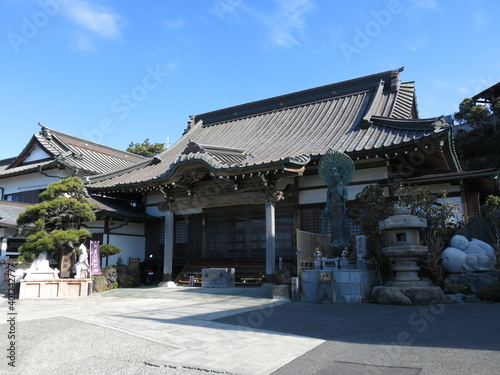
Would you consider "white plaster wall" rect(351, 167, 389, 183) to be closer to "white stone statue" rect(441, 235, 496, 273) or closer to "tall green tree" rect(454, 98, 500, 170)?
"white stone statue" rect(441, 235, 496, 273)

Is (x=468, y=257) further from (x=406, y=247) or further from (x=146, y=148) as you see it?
(x=146, y=148)

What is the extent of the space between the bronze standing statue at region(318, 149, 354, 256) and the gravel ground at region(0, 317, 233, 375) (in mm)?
6329

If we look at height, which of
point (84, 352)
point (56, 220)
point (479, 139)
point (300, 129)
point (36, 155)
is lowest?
point (84, 352)

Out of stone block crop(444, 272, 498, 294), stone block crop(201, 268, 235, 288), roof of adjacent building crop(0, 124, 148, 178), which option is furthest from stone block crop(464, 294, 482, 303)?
roof of adjacent building crop(0, 124, 148, 178)

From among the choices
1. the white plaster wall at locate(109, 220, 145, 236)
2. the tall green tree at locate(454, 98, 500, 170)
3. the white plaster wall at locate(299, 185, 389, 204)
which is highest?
the tall green tree at locate(454, 98, 500, 170)

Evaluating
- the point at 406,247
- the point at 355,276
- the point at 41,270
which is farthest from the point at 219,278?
the point at 406,247

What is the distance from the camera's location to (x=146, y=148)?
1485 inches

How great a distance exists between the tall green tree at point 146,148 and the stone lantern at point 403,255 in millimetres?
30850

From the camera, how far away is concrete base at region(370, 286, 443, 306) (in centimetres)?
831

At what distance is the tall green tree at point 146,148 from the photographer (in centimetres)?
3738

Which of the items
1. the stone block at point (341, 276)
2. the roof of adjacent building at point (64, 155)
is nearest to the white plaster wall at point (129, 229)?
the roof of adjacent building at point (64, 155)

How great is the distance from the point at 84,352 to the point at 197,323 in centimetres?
223

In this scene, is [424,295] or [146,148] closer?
[424,295]

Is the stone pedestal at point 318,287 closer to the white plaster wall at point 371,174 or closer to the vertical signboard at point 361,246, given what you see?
the vertical signboard at point 361,246
